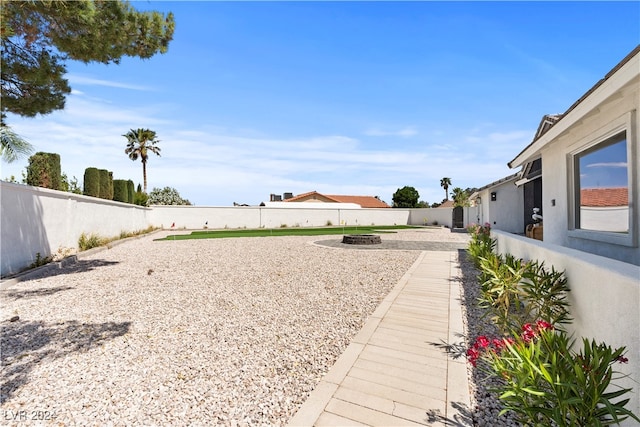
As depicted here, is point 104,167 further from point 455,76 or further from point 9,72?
point 455,76

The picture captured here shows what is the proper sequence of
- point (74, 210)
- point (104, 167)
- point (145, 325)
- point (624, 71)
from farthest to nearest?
point (104, 167) < point (74, 210) < point (145, 325) < point (624, 71)

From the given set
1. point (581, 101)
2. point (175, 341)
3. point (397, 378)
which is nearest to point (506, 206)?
point (581, 101)

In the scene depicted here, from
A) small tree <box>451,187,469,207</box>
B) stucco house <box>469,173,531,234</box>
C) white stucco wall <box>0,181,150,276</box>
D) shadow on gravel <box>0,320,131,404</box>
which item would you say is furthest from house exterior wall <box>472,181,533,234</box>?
white stucco wall <box>0,181,150,276</box>

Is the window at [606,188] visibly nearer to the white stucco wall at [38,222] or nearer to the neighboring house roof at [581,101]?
the neighboring house roof at [581,101]

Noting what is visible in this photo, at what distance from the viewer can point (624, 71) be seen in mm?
2799

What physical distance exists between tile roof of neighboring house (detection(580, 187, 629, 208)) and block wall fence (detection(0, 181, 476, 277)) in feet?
41.8

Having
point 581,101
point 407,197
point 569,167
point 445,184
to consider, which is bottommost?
point 569,167

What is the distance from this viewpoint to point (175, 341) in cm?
411

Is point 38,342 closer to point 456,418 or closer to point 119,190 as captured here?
point 456,418

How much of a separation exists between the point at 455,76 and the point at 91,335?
12089 millimetres

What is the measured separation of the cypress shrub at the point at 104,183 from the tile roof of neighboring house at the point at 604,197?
879 inches

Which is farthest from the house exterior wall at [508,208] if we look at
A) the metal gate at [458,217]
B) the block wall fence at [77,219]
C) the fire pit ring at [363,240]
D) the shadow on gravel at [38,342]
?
the shadow on gravel at [38,342]

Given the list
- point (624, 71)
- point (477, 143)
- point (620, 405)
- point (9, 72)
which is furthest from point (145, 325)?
point (477, 143)

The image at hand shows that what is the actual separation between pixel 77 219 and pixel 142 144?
33.5m
